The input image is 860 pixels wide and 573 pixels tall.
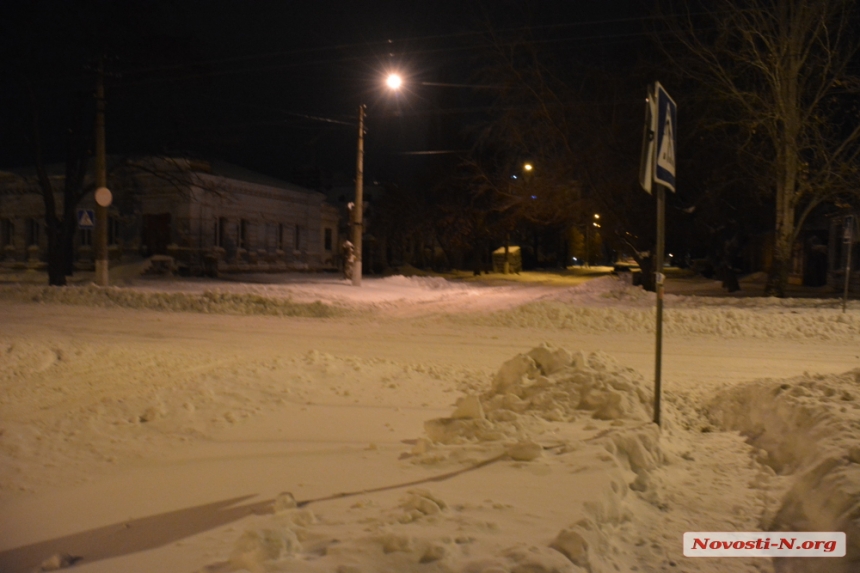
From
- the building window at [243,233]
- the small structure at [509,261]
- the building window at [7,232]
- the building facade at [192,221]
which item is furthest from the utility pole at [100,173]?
the small structure at [509,261]

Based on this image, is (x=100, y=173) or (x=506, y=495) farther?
(x=100, y=173)

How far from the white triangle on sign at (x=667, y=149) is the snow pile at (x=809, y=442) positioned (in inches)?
109

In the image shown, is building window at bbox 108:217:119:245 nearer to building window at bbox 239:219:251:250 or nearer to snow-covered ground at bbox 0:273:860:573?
building window at bbox 239:219:251:250

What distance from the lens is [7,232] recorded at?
39188 millimetres

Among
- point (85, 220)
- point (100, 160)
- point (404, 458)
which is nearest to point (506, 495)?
point (404, 458)

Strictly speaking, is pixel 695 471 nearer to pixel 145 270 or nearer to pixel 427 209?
pixel 145 270

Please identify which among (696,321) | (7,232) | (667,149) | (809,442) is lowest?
(809,442)

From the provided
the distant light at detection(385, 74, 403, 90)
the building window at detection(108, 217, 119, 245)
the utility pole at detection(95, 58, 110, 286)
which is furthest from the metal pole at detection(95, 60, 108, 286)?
the building window at detection(108, 217, 119, 245)

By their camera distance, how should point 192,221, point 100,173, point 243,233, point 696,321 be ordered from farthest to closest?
point 243,233 < point 192,221 < point 100,173 < point 696,321

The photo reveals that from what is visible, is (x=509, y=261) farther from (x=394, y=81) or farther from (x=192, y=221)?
(x=394, y=81)

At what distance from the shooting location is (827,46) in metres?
20.6

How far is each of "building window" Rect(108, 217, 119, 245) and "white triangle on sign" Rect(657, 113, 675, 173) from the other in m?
33.3

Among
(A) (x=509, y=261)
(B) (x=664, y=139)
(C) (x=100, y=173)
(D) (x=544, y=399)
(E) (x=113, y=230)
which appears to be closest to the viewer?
(B) (x=664, y=139)

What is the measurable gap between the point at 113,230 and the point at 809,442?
35572mm
